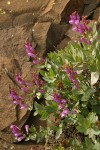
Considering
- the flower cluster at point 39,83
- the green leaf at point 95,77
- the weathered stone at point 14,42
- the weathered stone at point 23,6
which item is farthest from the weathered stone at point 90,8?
the green leaf at point 95,77

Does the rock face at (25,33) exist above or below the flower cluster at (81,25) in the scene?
below

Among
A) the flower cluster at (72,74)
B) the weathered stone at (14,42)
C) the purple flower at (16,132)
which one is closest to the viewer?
the flower cluster at (72,74)

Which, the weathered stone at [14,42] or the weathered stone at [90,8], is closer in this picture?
the weathered stone at [14,42]

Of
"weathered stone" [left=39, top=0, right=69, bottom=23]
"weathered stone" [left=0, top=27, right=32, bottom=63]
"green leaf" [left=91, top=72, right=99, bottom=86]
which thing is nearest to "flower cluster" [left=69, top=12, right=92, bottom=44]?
"green leaf" [left=91, top=72, right=99, bottom=86]

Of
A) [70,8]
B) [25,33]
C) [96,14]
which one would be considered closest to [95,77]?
[25,33]

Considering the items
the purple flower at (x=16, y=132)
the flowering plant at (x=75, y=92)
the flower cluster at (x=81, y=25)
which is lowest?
the purple flower at (x=16, y=132)

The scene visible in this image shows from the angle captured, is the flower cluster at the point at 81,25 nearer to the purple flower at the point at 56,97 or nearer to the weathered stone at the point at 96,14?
the purple flower at the point at 56,97

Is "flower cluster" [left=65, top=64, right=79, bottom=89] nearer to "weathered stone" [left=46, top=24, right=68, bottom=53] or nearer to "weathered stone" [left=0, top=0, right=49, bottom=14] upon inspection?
"weathered stone" [left=46, top=24, right=68, bottom=53]

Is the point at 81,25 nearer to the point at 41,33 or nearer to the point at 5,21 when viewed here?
the point at 41,33
